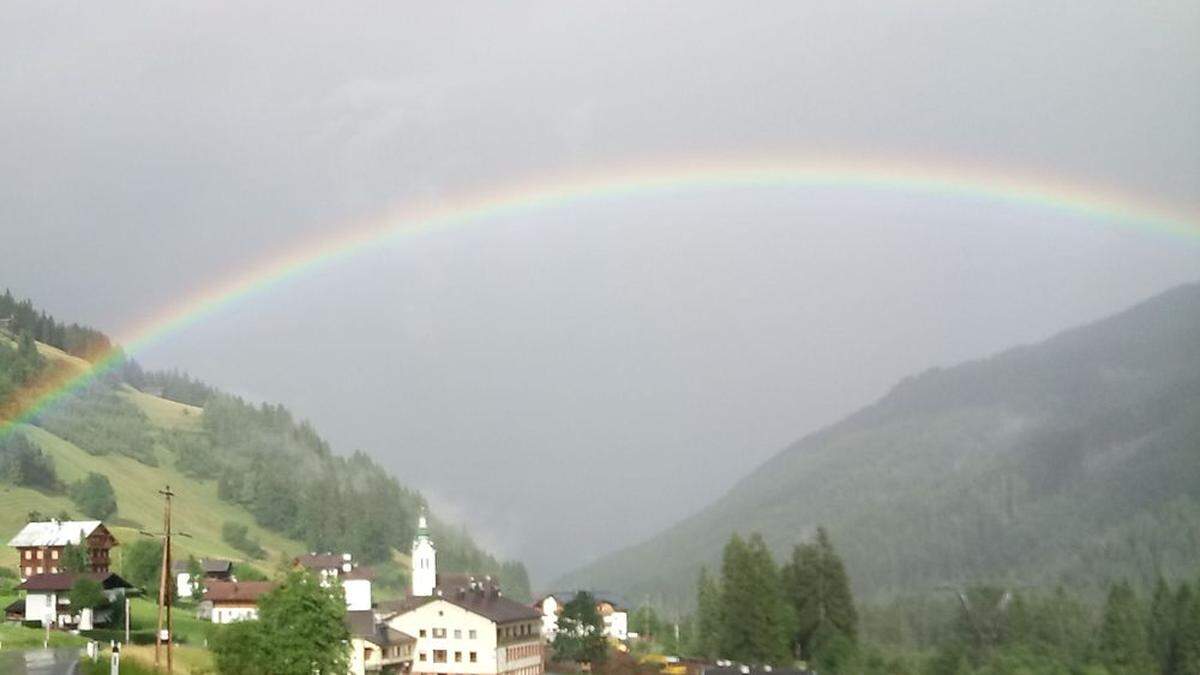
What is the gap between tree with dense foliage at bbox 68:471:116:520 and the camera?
141 metres

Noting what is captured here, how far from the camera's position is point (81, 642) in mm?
62844

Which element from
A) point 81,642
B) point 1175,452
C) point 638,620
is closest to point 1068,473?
point 1175,452

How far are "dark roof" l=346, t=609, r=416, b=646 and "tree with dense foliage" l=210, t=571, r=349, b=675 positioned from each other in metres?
24.5

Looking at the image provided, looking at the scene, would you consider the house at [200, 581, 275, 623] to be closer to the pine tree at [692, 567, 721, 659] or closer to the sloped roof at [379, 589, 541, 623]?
the sloped roof at [379, 589, 541, 623]

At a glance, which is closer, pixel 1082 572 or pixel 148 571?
A: pixel 148 571

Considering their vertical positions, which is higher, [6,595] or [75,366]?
[75,366]

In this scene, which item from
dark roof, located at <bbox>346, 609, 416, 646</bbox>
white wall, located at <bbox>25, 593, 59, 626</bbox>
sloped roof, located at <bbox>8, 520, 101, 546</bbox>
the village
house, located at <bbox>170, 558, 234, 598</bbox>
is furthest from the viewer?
house, located at <bbox>170, 558, 234, 598</bbox>

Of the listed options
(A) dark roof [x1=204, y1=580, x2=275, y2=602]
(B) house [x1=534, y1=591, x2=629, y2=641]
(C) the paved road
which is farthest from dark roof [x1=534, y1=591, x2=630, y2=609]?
(C) the paved road

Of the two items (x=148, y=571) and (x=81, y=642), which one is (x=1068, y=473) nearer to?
(x=148, y=571)

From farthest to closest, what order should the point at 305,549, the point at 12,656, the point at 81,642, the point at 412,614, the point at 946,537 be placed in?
the point at 946,537
the point at 305,549
the point at 412,614
the point at 81,642
the point at 12,656

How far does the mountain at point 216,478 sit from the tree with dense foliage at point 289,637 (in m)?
94.1

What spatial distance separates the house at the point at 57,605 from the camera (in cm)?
7162

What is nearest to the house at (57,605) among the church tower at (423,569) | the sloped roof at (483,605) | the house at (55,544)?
the house at (55,544)

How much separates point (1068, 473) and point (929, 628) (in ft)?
345
